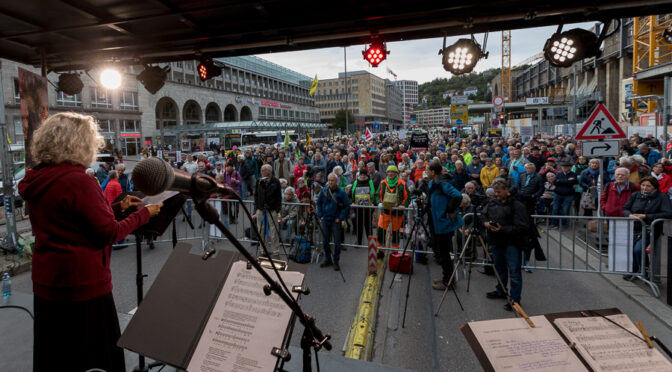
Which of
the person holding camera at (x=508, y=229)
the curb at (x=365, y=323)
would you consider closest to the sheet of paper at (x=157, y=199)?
the curb at (x=365, y=323)

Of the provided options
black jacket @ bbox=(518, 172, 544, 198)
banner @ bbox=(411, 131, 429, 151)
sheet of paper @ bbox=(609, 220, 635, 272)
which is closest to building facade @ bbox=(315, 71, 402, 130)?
banner @ bbox=(411, 131, 429, 151)

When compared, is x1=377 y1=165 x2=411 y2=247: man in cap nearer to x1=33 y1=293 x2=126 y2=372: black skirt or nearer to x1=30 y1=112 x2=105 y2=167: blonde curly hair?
x1=33 y1=293 x2=126 y2=372: black skirt

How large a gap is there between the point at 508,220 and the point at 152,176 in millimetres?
5262

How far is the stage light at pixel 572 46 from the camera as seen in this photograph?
5.29m

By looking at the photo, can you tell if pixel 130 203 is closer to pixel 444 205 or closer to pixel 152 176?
pixel 152 176

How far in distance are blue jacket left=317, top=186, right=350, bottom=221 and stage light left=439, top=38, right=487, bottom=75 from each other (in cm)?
326

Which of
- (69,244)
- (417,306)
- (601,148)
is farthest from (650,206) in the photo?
(69,244)

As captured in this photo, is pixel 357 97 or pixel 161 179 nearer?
pixel 161 179

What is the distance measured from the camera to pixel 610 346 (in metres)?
1.72

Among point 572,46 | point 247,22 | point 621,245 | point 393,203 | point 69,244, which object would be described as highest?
point 247,22

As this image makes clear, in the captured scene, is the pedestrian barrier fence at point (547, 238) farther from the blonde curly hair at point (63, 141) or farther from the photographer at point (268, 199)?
the blonde curly hair at point (63, 141)

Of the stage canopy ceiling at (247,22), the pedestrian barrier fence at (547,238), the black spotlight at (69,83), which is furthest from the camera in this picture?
the black spotlight at (69,83)

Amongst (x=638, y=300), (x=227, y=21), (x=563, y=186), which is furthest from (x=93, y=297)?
(x=563, y=186)

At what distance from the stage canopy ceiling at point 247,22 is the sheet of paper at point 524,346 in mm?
4096
